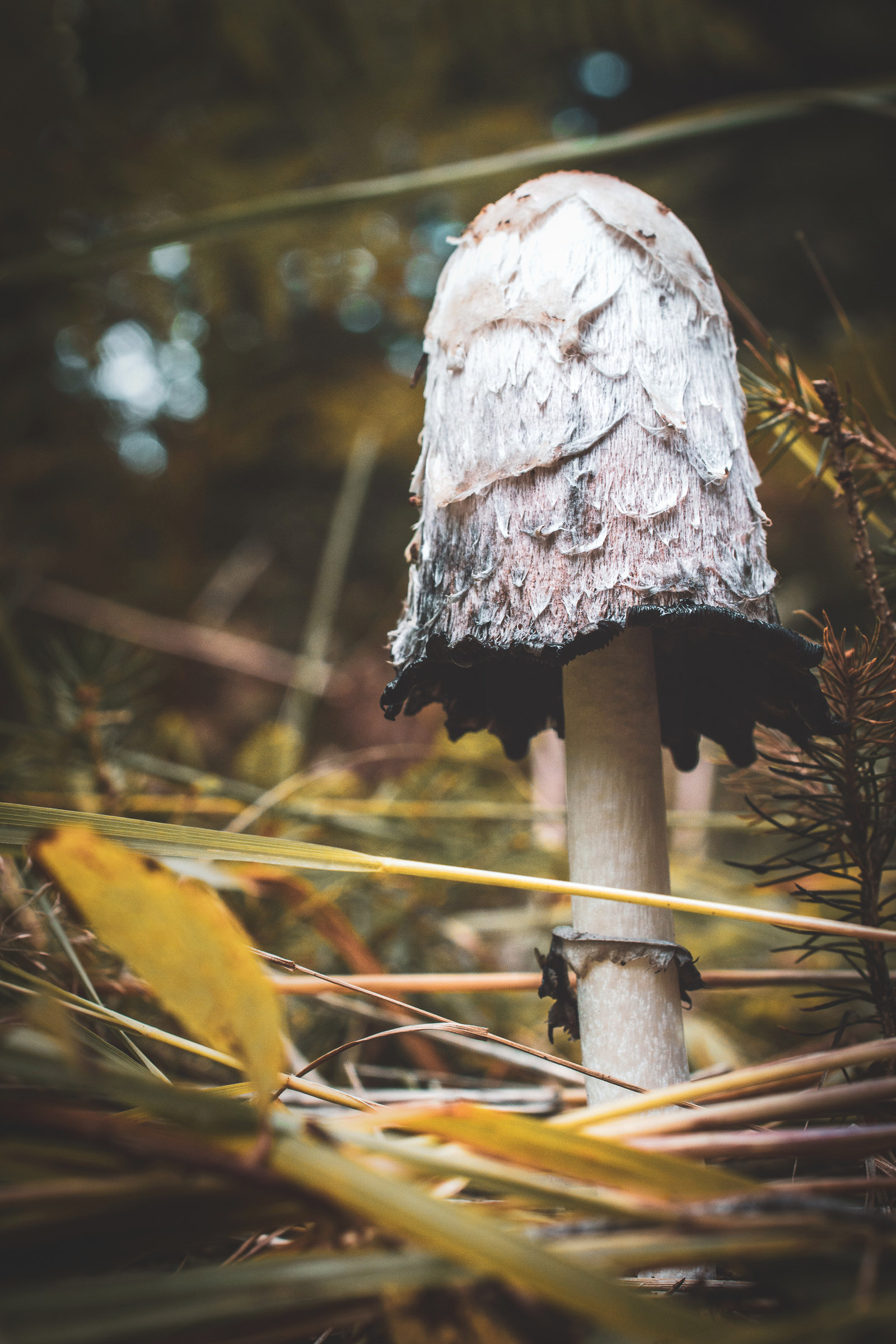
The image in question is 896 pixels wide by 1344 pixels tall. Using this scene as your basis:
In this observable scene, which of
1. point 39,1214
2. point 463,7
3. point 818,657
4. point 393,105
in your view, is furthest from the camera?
point 393,105

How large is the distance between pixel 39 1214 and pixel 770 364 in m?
0.84

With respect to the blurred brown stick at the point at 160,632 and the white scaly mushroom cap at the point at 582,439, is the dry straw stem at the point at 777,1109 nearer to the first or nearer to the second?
the white scaly mushroom cap at the point at 582,439

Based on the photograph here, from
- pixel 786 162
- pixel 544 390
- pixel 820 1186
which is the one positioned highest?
pixel 786 162

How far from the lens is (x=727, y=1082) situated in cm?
44

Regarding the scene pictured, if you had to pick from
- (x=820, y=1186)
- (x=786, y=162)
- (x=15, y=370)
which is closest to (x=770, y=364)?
(x=820, y=1186)

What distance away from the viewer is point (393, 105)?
1.81m

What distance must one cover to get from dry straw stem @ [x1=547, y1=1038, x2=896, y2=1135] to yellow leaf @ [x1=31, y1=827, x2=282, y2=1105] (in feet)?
0.64

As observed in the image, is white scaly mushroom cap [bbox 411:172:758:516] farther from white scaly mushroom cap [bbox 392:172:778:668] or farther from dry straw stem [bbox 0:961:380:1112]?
dry straw stem [bbox 0:961:380:1112]

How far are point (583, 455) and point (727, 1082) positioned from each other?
0.44 metres

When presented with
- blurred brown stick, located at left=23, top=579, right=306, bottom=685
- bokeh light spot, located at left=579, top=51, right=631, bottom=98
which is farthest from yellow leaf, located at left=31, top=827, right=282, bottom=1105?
bokeh light spot, located at left=579, top=51, right=631, bottom=98

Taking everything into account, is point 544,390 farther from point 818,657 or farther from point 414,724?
point 414,724

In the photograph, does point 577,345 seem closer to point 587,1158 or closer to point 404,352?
point 587,1158

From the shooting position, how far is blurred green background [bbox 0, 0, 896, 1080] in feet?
4.76

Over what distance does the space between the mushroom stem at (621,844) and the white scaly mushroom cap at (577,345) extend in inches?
6.4
